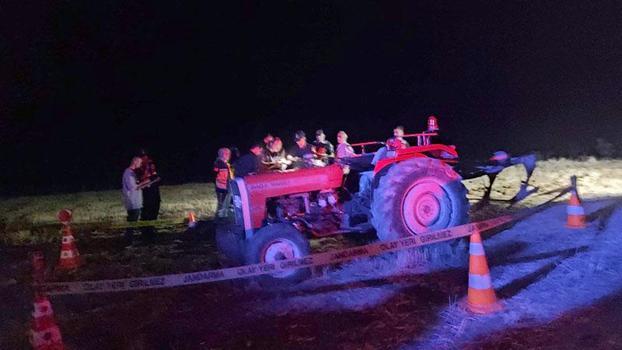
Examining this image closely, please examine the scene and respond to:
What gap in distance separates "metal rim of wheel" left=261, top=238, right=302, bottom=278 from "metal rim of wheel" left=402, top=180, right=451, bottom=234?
1615 mm

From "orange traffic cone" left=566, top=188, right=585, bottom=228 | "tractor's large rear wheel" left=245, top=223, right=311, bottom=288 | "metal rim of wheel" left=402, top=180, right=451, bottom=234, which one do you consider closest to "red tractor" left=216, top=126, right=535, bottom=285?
"metal rim of wheel" left=402, top=180, right=451, bottom=234

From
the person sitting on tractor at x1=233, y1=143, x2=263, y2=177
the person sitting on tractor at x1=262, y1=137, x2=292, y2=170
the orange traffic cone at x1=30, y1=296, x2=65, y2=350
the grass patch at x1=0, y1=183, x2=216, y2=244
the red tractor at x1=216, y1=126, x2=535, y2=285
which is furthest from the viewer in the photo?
the grass patch at x1=0, y1=183, x2=216, y2=244

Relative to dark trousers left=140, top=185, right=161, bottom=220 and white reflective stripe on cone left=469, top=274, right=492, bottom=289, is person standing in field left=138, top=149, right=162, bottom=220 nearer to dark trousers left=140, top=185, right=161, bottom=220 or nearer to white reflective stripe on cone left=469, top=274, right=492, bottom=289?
dark trousers left=140, top=185, right=161, bottom=220

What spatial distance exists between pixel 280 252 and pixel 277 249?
57mm

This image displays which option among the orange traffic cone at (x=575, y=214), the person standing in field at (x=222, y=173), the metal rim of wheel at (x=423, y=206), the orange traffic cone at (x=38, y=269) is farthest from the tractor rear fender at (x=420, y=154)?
the orange traffic cone at (x=38, y=269)

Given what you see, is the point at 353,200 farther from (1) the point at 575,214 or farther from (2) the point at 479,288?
(1) the point at 575,214

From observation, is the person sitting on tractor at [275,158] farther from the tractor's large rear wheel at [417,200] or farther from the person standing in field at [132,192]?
the person standing in field at [132,192]

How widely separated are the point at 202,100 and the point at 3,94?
782 inches

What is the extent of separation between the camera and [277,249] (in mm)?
7348

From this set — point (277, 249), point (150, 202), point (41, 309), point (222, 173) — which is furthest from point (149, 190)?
point (41, 309)

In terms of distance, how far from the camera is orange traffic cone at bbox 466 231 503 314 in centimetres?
598

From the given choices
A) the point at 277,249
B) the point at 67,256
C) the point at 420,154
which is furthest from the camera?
the point at 67,256

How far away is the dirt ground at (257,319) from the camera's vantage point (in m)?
5.49

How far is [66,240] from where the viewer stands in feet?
29.4
